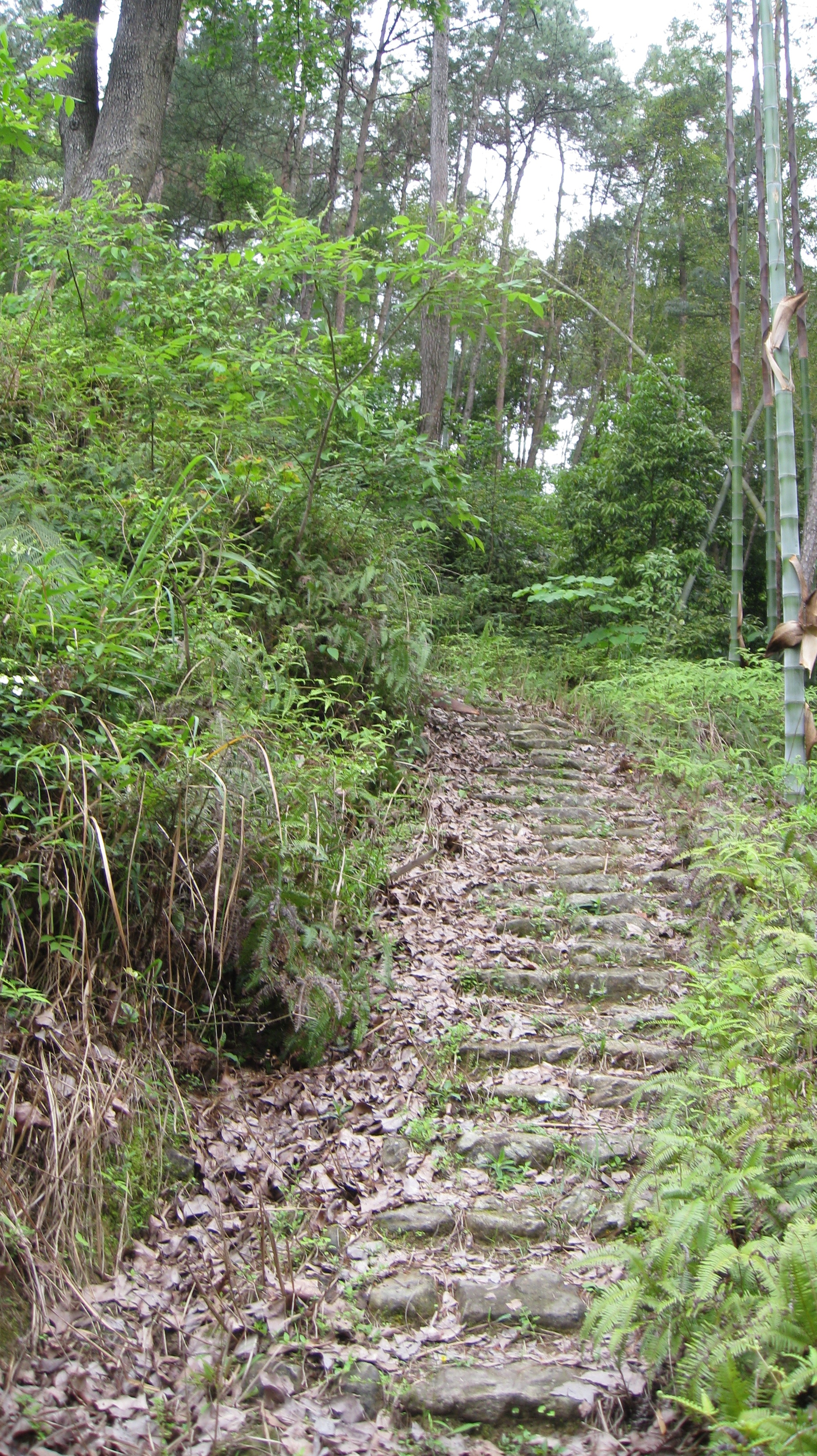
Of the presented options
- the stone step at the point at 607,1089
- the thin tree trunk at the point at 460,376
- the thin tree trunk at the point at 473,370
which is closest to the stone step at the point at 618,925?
the stone step at the point at 607,1089

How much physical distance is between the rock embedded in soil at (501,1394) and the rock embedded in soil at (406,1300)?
9.0 inches

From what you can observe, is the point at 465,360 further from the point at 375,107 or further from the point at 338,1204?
the point at 338,1204

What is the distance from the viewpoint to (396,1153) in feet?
10.5

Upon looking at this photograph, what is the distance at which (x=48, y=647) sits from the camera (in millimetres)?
3447

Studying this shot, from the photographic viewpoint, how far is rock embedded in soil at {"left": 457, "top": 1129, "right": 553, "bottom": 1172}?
10.3 ft

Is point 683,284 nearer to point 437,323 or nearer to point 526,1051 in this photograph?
point 437,323

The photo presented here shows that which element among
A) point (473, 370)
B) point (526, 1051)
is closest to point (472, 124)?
point (473, 370)

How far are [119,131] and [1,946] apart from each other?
8.04 metres

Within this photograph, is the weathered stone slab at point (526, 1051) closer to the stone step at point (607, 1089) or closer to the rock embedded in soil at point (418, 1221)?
the stone step at point (607, 1089)

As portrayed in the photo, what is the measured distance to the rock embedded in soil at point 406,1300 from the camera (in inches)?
99.0

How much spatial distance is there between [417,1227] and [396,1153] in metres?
0.36

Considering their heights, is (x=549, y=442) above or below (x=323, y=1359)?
above

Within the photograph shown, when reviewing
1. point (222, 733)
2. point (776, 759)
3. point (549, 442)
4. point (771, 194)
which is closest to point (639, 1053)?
point (222, 733)

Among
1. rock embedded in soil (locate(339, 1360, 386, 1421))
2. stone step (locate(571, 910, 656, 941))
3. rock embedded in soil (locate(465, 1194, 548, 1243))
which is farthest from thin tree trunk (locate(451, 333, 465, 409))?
rock embedded in soil (locate(339, 1360, 386, 1421))
